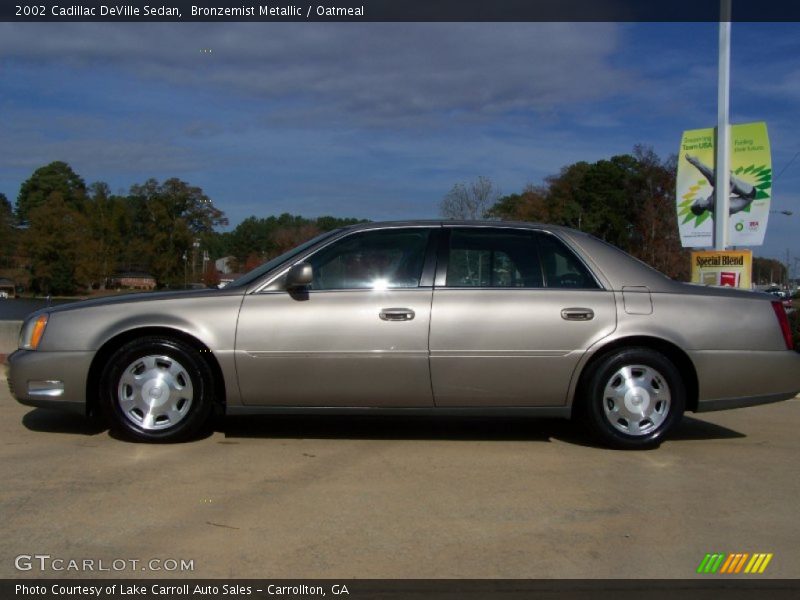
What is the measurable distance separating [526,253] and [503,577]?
113 inches

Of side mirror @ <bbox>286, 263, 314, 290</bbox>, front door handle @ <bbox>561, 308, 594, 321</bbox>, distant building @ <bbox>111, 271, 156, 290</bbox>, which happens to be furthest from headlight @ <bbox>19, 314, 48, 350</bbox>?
distant building @ <bbox>111, 271, 156, 290</bbox>

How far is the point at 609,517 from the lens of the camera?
4312mm

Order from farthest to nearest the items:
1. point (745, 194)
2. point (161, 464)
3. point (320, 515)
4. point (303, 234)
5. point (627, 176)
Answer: point (627, 176)
point (303, 234)
point (745, 194)
point (161, 464)
point (320, 515)

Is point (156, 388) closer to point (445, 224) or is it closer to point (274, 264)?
point (274, 264)

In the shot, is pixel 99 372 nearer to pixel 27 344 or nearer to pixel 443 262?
pixel 27 344

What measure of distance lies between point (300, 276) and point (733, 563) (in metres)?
3.06

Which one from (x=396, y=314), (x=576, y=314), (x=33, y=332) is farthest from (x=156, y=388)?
(x=576, y=314)

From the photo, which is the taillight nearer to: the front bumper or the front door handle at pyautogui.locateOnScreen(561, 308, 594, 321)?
the front door handle at pyautogui.locateOnScreen(561, 308, 594, 321)

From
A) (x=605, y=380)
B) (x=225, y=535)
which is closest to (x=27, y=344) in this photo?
(x=225, y=535)

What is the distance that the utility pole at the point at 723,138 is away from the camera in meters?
12.9

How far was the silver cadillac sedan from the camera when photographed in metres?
5.55

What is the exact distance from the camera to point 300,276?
5430 millimetres
